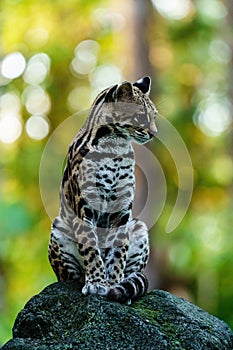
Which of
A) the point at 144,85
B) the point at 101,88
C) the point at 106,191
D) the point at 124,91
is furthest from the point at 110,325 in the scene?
the point at 101,88

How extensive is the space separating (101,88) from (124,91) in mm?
12417

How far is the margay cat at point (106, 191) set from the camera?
4.84 meters

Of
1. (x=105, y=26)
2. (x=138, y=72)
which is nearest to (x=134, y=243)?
(x=138, y=72)

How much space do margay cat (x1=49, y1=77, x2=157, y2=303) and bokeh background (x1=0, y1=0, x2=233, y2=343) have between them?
8.45m

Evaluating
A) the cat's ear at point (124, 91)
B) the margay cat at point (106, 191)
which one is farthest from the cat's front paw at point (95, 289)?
the cat's ear at point (124, 91)

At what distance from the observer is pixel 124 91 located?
4867 millimetres

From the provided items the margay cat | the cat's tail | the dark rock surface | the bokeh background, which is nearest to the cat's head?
the margay cat

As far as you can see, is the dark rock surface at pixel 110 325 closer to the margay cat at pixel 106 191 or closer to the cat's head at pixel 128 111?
the margay cat at pixel 106 191

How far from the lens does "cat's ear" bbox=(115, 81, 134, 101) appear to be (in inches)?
190

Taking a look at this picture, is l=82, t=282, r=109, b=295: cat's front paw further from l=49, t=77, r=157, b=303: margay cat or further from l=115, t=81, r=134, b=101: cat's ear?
l=115, t=81, r=134, b=101: cat's ear

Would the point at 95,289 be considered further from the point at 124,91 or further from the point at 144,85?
the point at 144,85

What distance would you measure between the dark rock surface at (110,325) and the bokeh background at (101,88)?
8492 mm

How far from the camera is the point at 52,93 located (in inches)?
715

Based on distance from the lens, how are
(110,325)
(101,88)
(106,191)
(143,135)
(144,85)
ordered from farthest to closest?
(101,88) < (144,85) < (106,191) < (143,135) < (110,325)
